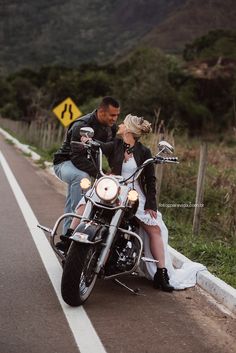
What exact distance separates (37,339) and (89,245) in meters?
Answer: 0.93

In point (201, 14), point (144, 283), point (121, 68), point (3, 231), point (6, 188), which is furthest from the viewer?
point (201, 14)

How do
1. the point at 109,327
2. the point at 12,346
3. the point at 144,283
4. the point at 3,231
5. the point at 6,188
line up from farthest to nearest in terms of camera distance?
the point at 6,188
the point at 3,231
the point at 144,283
the point at 109,327
the point at 12,346

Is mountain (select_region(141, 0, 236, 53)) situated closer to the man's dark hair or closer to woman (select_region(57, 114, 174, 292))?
the man's dark hair

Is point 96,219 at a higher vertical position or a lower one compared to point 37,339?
higher

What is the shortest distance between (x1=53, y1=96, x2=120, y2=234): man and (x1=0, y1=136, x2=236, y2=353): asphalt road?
0.84 meters

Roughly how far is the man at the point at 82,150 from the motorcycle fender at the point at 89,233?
1364mm

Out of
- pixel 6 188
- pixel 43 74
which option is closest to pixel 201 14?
pixel 43 74

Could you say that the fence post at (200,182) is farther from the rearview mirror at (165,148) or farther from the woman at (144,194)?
the rearview mirror at (165,148)

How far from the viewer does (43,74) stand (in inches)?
3519

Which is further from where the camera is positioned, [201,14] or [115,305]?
[201,14]

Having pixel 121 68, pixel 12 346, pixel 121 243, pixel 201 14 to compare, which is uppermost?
pixel 201 14

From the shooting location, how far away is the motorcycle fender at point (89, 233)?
5.26 m

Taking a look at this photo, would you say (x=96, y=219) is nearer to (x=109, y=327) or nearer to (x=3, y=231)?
(x=109, y=327)

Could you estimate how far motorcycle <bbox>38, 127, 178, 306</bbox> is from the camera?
5.28m
